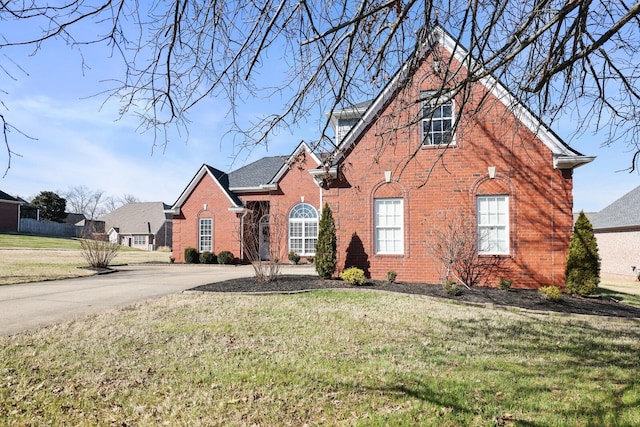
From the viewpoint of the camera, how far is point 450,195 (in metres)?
12.2

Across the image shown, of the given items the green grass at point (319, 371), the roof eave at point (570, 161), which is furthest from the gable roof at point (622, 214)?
the green grass at point (319, 371)

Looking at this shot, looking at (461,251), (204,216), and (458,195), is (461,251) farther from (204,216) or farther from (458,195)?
(204,216)

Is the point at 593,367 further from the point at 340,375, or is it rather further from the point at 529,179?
the point at 529,179

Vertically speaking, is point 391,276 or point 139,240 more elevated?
point 139,240

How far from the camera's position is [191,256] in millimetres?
24391

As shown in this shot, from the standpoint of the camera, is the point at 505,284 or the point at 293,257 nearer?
the point at 505,284

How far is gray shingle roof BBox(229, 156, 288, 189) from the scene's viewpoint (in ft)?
83.3

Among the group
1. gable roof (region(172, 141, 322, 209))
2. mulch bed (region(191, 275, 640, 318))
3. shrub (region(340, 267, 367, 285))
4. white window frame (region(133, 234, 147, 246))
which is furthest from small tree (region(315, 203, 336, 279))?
white window frame (region(133, 234, 147, 246))

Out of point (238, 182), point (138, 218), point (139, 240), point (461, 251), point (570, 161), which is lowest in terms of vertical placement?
point (139, 240)

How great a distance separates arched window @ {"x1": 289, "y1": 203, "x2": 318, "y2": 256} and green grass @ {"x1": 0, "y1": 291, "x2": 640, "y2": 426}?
1471cm

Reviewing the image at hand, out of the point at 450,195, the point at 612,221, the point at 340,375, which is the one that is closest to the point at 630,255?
the point at 612,221

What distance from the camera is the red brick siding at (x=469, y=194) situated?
37.6ft

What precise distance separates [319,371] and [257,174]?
73.4 ft

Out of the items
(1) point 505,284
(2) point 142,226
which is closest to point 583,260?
(1) point 505,284
